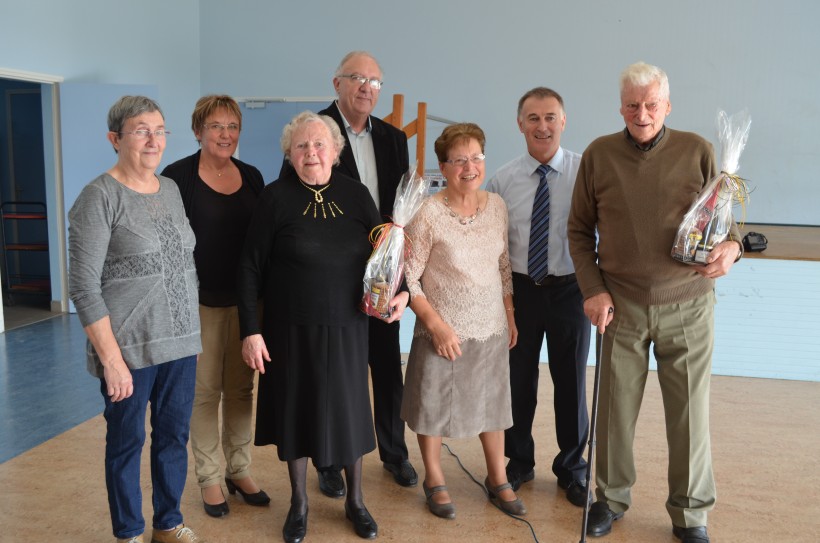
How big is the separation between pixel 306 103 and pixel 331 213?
19.2 feet

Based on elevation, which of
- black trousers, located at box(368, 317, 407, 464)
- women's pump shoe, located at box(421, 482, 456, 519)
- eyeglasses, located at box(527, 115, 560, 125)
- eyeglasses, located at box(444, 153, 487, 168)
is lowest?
women's pump shoe, located at box(421, 482, 456, 519)

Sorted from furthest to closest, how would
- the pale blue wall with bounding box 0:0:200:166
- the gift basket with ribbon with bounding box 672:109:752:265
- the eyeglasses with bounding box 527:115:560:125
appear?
the pale blue wall with bounding box 0:0:200:166 < the eyeglasses with bounding box 527:115:560:125 < the gift basket with ribbon with bounding box 672:109:752:265

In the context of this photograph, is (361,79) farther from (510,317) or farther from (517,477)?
(517,477)

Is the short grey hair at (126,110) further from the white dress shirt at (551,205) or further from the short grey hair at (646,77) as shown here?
the short grey hair at (646,77)

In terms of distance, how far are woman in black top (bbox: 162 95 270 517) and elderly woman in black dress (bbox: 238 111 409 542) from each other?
0.18m

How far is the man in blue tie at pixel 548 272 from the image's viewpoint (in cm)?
279

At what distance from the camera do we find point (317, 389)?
2.47 metres

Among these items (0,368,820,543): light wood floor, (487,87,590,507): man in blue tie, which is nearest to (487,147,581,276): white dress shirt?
(487,87,590,507): man in blue tie

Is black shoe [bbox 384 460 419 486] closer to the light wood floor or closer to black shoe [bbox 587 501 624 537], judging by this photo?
the light wood floor

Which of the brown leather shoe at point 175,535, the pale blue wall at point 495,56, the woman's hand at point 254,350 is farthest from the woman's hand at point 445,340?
the pale blue wall at point 495,56

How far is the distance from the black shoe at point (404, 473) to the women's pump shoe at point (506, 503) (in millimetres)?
350

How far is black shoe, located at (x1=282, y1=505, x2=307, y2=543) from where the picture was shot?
2.58 m

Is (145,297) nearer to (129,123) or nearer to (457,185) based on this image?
(129,123)

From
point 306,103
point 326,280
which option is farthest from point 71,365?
point 306,103
